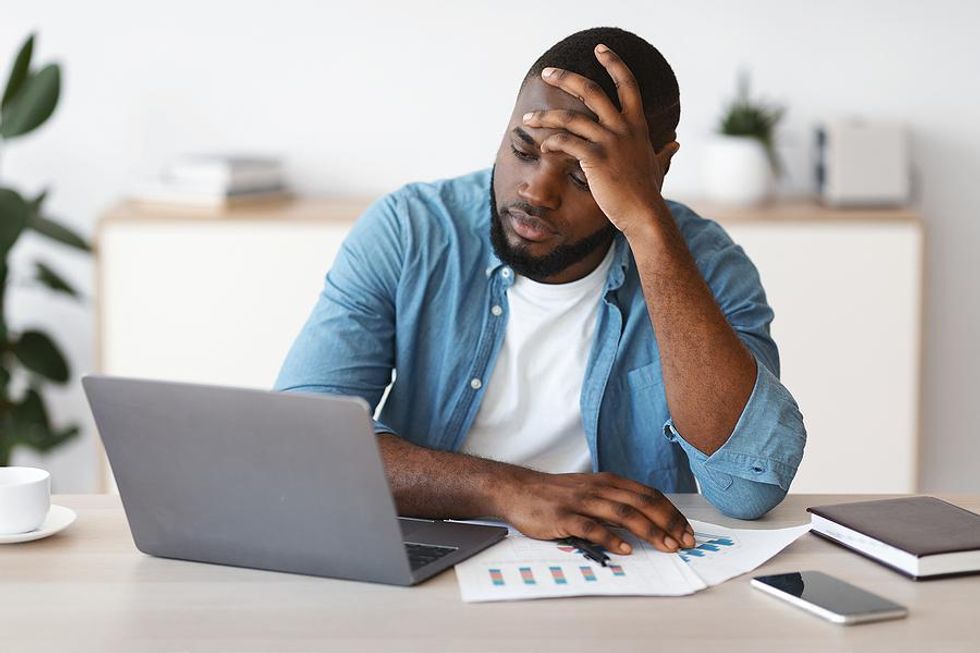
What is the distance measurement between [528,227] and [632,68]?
11.1 inches

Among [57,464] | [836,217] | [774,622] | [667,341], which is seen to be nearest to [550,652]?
[774,622]

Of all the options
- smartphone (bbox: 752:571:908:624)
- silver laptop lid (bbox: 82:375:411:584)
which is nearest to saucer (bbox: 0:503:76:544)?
silver laptop lid (bbox: 82:375:411:584)

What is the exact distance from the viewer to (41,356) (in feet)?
10.8

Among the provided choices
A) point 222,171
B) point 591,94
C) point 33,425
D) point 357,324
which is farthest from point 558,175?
point 33,425

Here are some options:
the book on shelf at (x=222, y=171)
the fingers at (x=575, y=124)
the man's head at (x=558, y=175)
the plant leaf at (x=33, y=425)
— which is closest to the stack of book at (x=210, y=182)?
the book on shelf at (x=222, y=171)

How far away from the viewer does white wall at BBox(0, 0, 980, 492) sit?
11.1ft

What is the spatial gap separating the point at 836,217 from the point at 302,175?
4.36ft

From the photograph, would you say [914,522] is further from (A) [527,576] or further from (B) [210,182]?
(B) [210,182]

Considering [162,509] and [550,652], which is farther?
[162,509]

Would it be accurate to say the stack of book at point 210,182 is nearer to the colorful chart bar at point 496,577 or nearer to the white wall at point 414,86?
the white wall at point 414,86

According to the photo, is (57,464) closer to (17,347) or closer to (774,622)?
(17,347)

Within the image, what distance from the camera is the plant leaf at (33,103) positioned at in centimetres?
303

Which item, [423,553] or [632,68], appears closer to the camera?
[423,553]

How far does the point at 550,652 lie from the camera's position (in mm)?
1215
